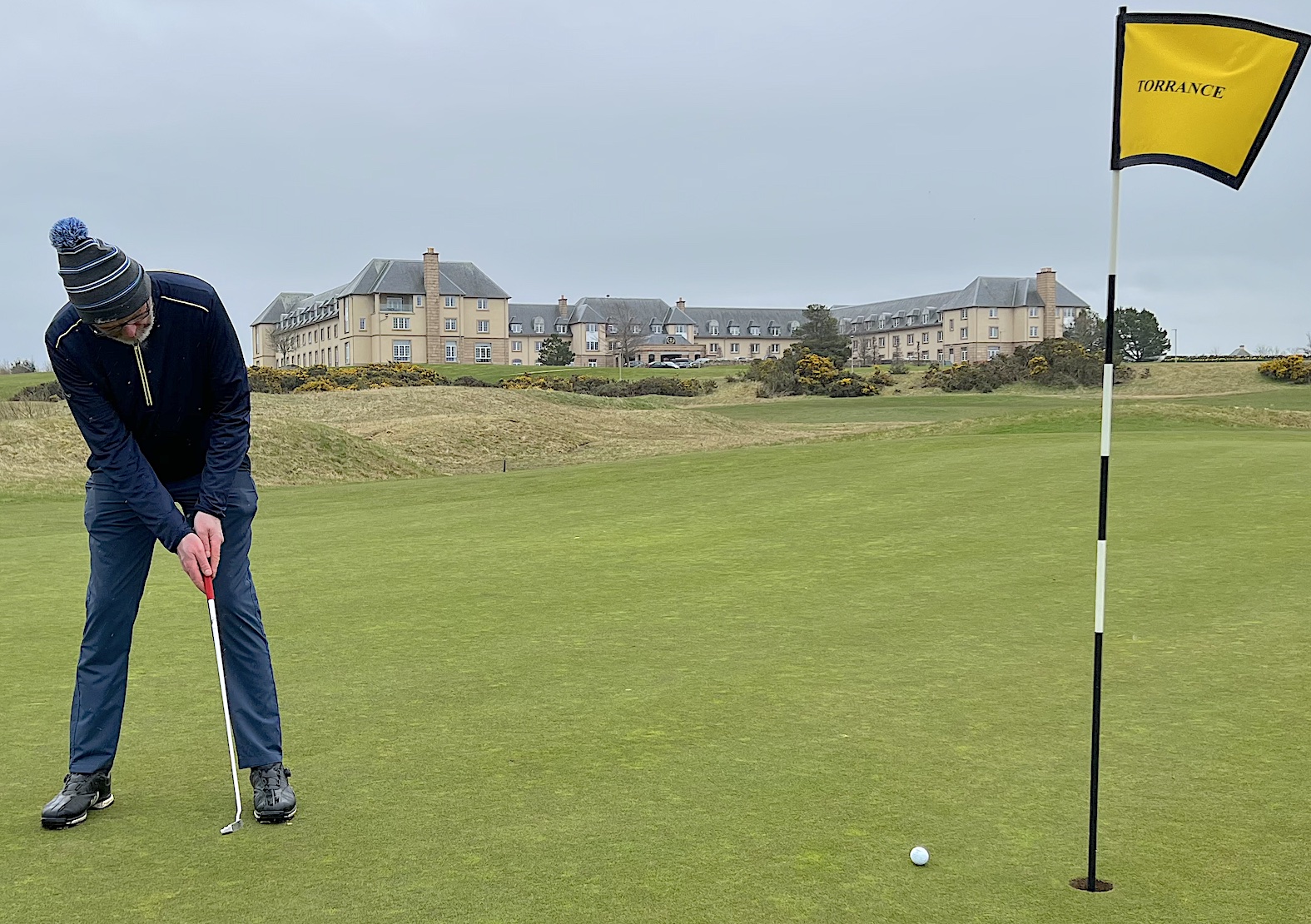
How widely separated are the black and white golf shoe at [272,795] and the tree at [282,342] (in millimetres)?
119481

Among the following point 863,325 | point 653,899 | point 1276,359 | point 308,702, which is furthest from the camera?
point 863,325

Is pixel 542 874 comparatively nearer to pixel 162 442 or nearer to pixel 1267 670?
pixel 162 442

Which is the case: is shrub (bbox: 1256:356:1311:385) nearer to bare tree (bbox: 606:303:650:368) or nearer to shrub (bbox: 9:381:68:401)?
shrub (bbox: 9:381:68:401)

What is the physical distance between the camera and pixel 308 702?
7.03m

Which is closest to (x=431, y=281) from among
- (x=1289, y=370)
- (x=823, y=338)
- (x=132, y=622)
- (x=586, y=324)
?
(x=586, y=324)

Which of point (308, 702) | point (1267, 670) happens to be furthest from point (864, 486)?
point (308, 702)

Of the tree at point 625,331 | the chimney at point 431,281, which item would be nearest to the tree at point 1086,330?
the tree at point 625,331

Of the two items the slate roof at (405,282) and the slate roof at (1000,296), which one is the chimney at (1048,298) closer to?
the slate roof at (1000,296)

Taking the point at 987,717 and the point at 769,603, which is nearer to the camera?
the point at 987,717

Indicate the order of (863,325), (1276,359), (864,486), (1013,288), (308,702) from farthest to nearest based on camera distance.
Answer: (863,325) < (1013,288) < (1276,359) < (864,486) < (308,702)

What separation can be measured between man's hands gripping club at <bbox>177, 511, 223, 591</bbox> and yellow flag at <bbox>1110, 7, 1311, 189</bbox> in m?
3.72

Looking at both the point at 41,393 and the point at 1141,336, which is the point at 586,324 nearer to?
the point at 1141,336

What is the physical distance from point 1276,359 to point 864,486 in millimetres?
54650

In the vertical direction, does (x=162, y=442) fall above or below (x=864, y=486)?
above
